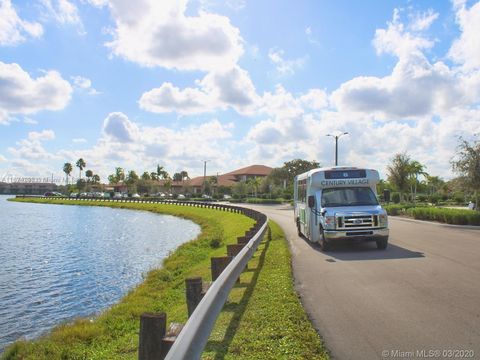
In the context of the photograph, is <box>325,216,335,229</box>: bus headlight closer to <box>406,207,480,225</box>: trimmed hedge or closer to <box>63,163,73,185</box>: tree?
<box>406,207,480,225</box>: trimmed hedge

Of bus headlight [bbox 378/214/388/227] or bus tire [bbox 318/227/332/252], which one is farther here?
bus tire [bbox 318/227/332/252]

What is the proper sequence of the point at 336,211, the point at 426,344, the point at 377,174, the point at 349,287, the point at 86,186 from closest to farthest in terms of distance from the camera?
the point at 426,344, the point at 349,287, the point at 336,211, the point at 377,174, the point at 86,186

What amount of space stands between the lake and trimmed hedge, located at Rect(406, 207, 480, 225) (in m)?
16.3

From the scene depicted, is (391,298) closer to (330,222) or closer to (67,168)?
(330,222)

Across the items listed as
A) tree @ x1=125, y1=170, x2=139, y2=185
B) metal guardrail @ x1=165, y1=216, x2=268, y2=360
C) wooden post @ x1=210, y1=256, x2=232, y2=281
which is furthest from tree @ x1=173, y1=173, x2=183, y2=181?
metal guardrail @ x1=165, y1=216, x2=268, y2=360

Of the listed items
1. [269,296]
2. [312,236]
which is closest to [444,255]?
[312,236]

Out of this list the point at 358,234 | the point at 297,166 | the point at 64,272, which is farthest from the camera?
the point at 297,166

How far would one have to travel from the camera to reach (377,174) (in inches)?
597

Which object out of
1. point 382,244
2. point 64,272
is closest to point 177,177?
point 64,272

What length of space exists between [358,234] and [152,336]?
10589 millimetres

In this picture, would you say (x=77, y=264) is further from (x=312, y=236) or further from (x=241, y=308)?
(x=241, y=308)

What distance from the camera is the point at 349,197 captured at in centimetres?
1491

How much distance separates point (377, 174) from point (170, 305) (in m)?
8.36

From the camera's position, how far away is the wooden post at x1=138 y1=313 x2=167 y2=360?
3.93 m
